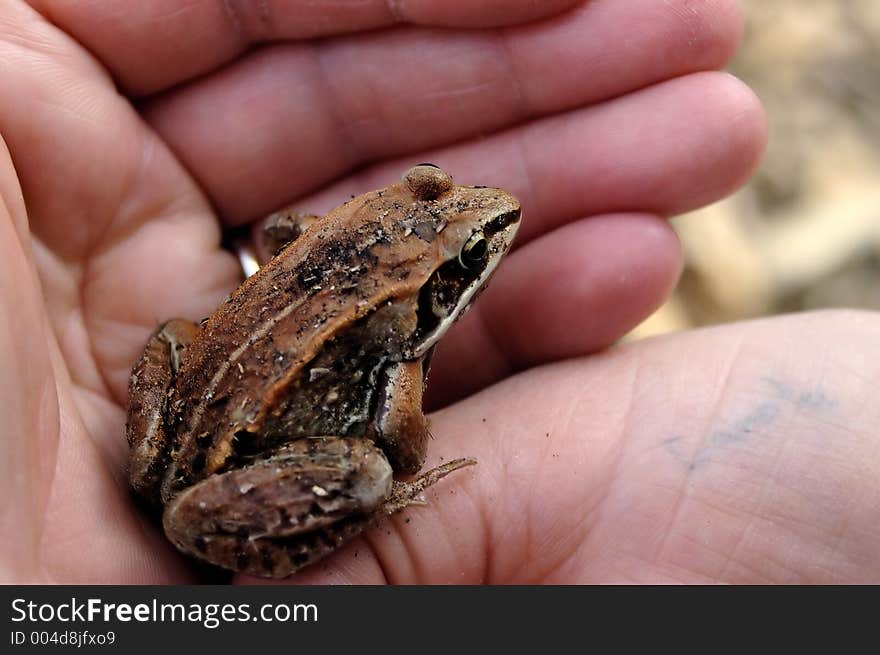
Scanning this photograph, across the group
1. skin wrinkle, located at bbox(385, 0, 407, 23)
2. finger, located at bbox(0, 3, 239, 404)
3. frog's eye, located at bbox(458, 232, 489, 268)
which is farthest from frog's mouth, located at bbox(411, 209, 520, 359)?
finger, located at bbox(0, 3, 239, 404)

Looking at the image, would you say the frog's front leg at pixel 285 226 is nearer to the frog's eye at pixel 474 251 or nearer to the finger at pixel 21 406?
the frog's eye at pixel 474 251

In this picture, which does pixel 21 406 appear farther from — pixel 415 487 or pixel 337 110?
pixel 337 110

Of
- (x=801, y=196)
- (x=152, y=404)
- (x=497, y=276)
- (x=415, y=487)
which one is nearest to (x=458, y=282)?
(x=497, y=276)

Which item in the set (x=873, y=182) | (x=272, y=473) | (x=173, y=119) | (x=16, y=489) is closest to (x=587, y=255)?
(x=272, y=473)

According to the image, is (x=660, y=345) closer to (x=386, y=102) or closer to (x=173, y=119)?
(x=386, y=102)

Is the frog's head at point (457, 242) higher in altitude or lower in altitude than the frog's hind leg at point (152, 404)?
higher

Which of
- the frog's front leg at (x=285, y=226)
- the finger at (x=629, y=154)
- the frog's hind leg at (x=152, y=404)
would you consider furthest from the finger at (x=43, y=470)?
the finger at (x=629, y=154)
